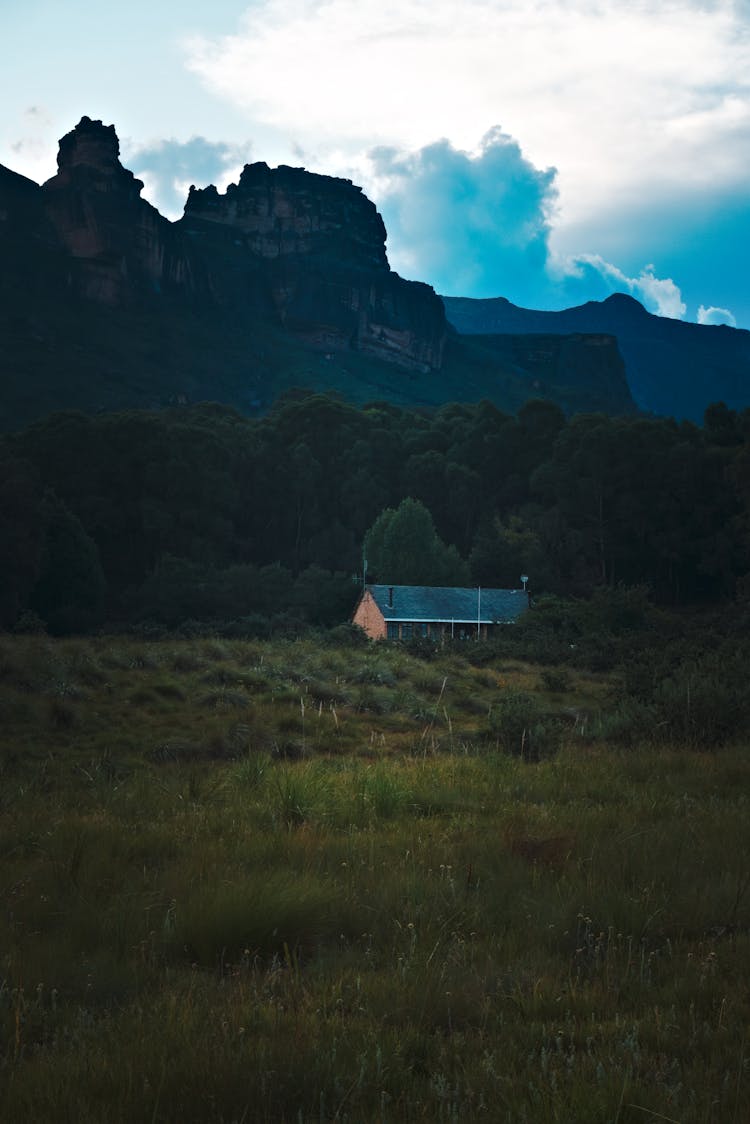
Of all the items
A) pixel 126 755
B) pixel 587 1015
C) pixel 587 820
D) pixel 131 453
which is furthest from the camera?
pixel 131 453

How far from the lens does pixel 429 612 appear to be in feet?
195

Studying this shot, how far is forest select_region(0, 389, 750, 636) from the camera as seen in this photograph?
2314 inches

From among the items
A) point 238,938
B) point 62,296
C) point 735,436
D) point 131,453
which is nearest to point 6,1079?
point 238,938

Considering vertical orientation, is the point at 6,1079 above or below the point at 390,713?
above

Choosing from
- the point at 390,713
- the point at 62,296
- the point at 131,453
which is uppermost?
the point at 62,296

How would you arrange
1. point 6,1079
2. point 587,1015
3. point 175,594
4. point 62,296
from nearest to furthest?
point 6,1079
point 587,1015
point 175,594
point 62,296

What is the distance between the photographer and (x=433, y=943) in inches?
192

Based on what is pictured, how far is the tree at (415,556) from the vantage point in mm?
69875

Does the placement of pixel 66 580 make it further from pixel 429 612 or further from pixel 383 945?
pixel 383 945

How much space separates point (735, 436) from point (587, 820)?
77555 mm

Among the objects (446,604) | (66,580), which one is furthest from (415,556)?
(66,580)

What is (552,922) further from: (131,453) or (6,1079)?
(131,453)

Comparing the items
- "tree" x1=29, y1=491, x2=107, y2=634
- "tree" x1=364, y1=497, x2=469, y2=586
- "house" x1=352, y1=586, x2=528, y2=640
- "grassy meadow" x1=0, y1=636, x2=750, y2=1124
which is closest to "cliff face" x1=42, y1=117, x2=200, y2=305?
"tree" x1=364, y1=497, x2=469, y2=586

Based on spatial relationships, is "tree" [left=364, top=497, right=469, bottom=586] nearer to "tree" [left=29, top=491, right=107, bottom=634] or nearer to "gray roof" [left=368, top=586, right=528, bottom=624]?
"gray roof" [left=368, top=586, right=528, bottom=624]
